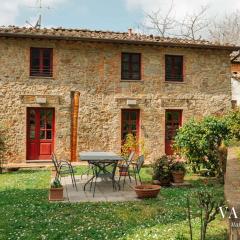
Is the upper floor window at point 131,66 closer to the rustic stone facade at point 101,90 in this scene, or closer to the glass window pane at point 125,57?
the glass window pane at point 125,57

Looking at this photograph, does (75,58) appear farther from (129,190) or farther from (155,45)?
(129,190)

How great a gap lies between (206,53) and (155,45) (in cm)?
245

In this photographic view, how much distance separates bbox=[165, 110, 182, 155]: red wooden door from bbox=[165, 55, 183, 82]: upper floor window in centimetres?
148

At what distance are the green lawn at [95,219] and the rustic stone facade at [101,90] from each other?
6462 mm

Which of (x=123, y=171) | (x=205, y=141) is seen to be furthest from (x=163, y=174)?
(x=205, y=141)

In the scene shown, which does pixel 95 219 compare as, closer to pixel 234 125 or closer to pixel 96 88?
pixel 234 125

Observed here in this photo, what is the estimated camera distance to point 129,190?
955cm

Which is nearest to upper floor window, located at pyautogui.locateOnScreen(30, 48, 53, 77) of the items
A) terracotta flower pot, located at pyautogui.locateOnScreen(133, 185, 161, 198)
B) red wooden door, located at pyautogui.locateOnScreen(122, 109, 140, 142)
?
red wooden door, located at pyautogui.locateOnScreen(122, 109, 140, 142)

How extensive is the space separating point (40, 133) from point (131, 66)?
15.5 ft

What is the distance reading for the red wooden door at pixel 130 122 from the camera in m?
16.3

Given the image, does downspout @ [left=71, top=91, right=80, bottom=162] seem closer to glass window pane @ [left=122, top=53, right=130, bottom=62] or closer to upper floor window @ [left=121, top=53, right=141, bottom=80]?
upper floor window @ [left=121, top=53, right=141, bottom=80]

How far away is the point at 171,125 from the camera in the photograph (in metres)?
16.8

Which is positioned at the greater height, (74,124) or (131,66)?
(131,66)

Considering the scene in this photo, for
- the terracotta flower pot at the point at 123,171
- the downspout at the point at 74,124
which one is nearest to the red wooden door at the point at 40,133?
the downspout at the point at 74,124
